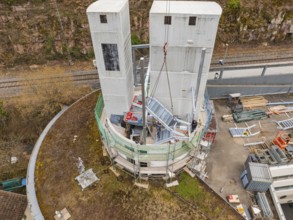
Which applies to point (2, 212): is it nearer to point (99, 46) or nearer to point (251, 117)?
point (99, 46)

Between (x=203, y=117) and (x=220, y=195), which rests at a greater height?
(x=203, y=117)

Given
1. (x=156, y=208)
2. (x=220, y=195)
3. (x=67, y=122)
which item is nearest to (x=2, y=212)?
(x=67, y=122)

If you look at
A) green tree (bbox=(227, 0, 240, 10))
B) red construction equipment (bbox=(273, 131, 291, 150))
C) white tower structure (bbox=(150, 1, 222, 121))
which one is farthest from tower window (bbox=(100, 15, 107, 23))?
green tree (bbox=(227, 0, 240, 10))

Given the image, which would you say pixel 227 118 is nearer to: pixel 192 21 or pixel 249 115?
pixel 249 115

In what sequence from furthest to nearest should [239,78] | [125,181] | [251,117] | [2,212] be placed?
1. [239,78]
2. [251,117]
3. [2,212]
4. [125,181]

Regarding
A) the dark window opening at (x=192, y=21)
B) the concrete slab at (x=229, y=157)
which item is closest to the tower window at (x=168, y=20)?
the dark window opening at (x=192, y=21)

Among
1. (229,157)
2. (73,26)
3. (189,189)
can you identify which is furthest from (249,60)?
(73,26)

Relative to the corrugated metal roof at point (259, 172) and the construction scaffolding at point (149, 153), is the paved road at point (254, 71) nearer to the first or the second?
the construction scaffolding at point (149, 153)

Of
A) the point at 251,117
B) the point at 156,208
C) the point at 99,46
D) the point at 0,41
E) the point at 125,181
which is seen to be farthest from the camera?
the point at 0,41
